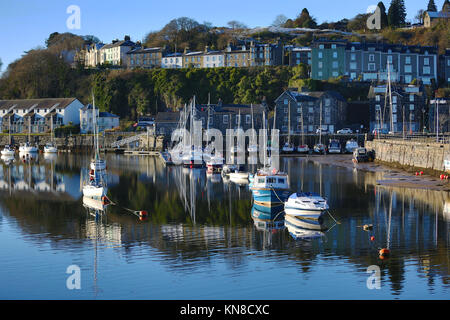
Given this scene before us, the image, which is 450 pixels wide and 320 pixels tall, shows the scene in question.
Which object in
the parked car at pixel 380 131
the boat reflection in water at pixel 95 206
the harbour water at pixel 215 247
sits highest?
the parked car at pixel 380 131

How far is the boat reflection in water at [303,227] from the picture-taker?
26.0 metres

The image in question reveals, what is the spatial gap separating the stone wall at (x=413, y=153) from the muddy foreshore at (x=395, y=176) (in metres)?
0.94

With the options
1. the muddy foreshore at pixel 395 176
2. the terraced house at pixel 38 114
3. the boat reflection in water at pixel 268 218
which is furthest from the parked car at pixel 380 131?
the boat reflection in water at pixel 268 218

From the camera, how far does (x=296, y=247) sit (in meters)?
24.0

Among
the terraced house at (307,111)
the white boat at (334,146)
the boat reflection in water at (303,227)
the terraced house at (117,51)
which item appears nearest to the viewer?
the boat reflection in water at (303,227)

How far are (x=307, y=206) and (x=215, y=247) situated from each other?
5.86m

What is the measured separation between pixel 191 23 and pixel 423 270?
9941 centimetres

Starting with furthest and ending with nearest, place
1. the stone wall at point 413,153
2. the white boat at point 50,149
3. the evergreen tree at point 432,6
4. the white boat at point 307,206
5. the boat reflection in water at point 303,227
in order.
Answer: the evergreen tree at point 432,6 → the white boat at point 50,149 → the stone wall at point 413,153 → the white boat at point 307,206 → the boat reflection in water at point 303,227

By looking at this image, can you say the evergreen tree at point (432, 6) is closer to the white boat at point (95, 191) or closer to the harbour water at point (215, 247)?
the harbour water at point (215, 247)

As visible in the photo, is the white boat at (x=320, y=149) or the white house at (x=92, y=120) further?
the white house at (x=92, y=120)

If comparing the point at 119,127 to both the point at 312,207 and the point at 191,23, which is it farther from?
the point at 312,207

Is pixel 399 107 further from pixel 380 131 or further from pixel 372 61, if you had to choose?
pixel 372 61

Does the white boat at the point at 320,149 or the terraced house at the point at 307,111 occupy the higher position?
the terraced house at the point at 307,111

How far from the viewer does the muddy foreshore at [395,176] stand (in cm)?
3988
